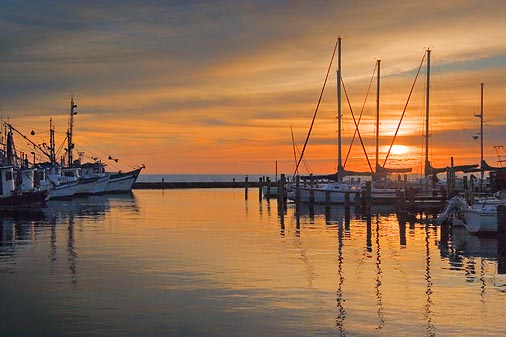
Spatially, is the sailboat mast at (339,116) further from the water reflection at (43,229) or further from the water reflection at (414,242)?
the water reflection at (43,229)

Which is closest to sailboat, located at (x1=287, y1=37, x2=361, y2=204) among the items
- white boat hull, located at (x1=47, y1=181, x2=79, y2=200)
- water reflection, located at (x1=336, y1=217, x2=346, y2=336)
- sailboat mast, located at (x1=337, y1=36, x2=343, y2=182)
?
sailboat mast, located at (x1=337, y1=36, x2=343, y2=182)

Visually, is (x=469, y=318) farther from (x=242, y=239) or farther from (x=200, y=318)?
(x=242, y=239)

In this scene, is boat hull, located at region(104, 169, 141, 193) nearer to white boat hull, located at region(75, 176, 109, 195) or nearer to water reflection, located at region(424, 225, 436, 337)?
white boat hull, located at region(75, 176, 109, 195)

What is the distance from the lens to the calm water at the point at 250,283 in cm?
1589

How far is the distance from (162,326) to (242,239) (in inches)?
721

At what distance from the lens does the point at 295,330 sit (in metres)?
15.3

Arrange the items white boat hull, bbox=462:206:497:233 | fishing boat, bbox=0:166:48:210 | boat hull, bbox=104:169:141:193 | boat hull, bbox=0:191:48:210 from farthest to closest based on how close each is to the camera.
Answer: boat hull, bbox=104:169:141:193 < fishing boat, bbox=0:166:48:210 < boat hull, bbox=0:191:48:210 < white boat hull, bbox=462:206:497:233

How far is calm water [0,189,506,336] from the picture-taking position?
1589 cm

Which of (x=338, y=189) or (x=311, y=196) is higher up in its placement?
(x=338, y=189)

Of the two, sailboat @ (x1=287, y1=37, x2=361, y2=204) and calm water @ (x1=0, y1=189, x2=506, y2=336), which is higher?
sailboat @ (x1=287, y1=37, x2=361, y2=204)

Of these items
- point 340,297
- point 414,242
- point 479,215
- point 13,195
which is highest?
point 13,195

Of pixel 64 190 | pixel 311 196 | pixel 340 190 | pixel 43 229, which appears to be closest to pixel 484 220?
pixel 43 229

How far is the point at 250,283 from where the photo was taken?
21047 millimetres

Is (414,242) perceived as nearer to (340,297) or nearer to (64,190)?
(340,297)
